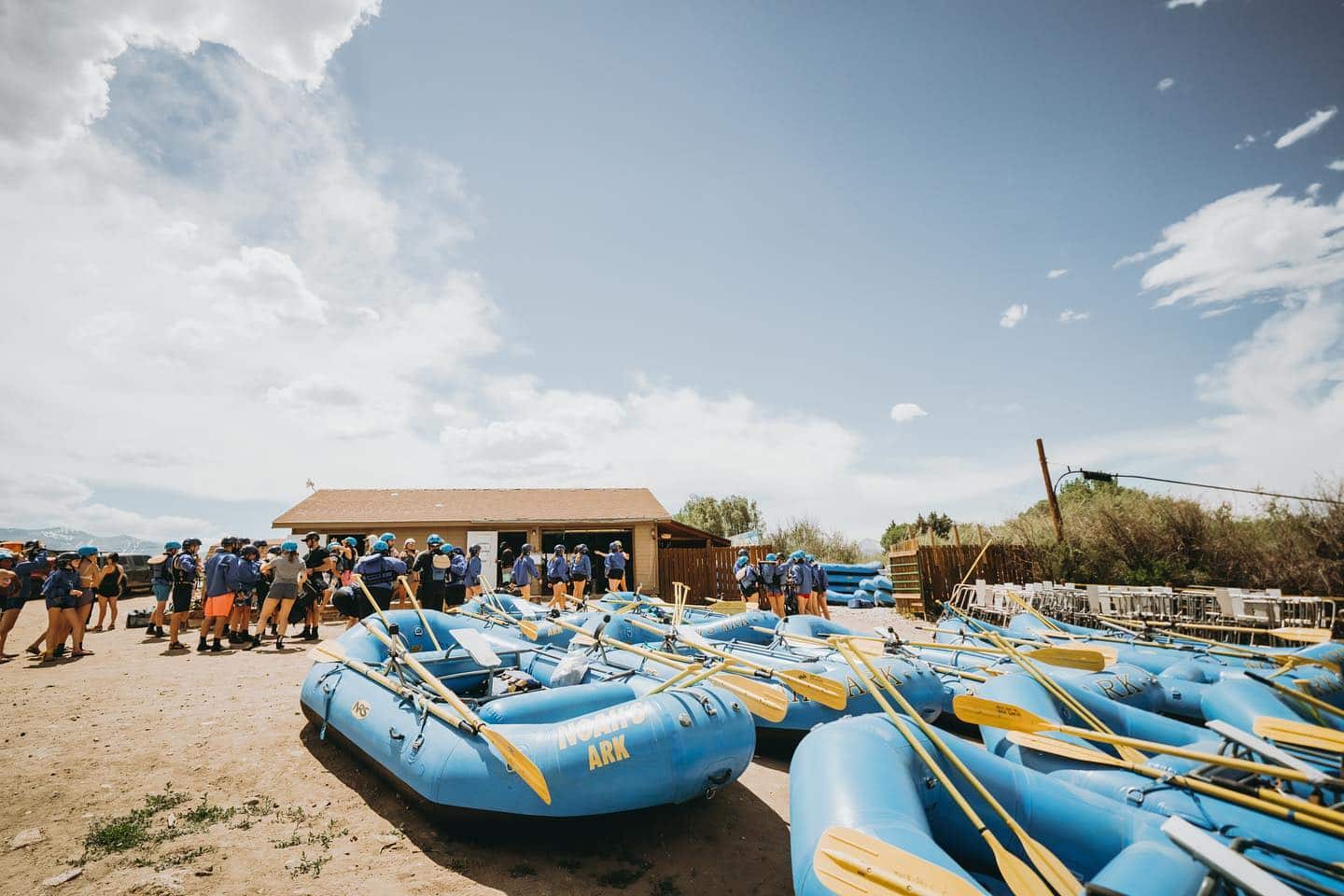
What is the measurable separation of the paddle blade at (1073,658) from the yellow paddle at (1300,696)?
3.82 feet

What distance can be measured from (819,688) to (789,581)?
8.85 meters

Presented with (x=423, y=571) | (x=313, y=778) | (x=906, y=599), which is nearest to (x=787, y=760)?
(x=313, y=778)

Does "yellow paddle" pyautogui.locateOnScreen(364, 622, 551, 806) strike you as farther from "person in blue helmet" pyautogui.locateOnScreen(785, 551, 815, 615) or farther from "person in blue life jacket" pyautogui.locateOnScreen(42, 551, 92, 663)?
"person in blue helmet" pyautogui.locateOnScreen(785, 551, 815, 615)

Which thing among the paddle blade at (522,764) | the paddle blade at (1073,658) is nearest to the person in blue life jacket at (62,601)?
the paddle blade at (522,764)

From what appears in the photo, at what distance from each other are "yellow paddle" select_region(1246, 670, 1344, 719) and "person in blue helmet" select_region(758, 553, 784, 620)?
888 cm

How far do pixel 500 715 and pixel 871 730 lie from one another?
2.68 m

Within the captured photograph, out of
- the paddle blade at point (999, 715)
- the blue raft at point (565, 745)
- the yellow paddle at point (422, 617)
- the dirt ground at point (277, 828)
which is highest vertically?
the yellow paddle at point (422, 617)

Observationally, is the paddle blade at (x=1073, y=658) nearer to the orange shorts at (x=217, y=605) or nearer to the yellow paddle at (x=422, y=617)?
the yellow paddle at (x=422, y=617)

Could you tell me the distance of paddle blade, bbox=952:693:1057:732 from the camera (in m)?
3.45

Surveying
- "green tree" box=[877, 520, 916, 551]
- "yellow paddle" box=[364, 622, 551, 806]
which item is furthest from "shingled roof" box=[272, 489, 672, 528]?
"green tree" box=[877, 520, 916, 551]

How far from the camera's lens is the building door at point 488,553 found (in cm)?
1925

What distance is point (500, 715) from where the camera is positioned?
430 cm

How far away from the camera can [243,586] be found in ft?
28.5

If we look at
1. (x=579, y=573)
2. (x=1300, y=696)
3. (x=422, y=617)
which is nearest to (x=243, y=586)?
(x=422, y=617)
